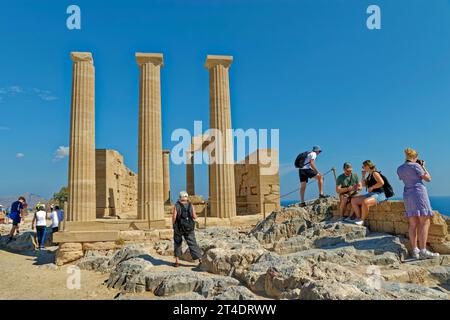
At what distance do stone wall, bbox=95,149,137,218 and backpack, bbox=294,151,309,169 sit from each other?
12.8 m

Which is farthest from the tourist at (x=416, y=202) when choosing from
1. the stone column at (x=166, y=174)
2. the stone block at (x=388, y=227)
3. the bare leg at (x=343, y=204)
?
Answer: the stone column at (x=166, y=174)

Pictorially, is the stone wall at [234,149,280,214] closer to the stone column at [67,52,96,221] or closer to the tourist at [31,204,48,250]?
the stone column at [67,52,96,221]

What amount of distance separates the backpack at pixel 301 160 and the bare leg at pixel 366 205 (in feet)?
6.99

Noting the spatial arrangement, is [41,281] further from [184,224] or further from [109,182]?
[109,182]

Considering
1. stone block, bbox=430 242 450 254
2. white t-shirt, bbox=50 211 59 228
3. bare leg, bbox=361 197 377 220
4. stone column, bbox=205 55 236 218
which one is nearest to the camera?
stone block, bbox=430 242 450 254

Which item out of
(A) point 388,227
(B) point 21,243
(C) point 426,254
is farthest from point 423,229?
(B) point 21,243

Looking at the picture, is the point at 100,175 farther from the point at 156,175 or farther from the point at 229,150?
the point at 229,150

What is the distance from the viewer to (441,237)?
637 centimetres

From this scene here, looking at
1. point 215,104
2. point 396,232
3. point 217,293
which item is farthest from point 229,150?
point 217,293

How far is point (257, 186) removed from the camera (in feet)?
63.4

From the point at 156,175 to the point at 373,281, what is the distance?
1180 centimetres

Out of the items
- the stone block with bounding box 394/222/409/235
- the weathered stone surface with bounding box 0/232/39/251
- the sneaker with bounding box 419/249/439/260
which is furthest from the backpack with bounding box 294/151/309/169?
the weathered stone surface with bounding box 0/232/39/251

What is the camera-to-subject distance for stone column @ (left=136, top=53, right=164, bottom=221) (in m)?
15.1

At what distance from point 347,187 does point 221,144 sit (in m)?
8.74
